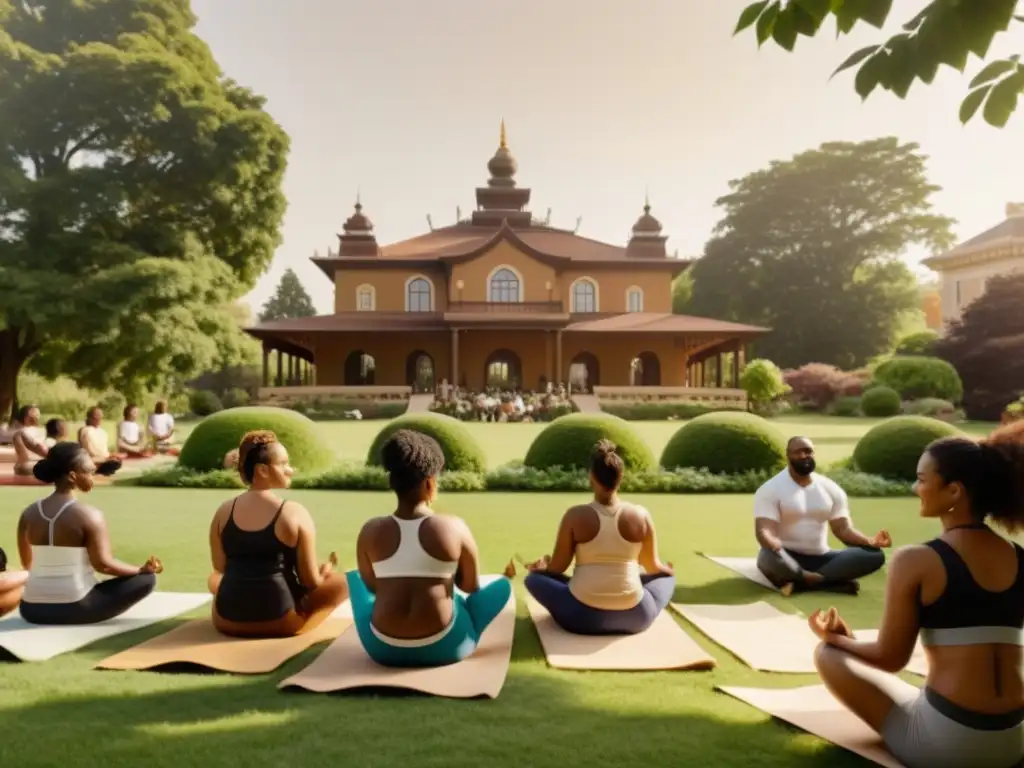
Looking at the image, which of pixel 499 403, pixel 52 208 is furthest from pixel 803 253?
pixel 52 208

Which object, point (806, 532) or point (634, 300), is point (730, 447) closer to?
point (806, 532)

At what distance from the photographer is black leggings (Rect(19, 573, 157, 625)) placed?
5.16 meters

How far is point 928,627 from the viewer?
9.77 feet

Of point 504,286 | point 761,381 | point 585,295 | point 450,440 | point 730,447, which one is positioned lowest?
point 730,447

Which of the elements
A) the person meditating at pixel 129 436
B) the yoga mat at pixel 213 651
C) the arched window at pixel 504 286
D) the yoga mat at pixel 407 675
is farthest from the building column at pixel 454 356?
the yoga mat at pixel 407 675

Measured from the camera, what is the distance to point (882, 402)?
3281 cm

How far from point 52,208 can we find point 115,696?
21.0m

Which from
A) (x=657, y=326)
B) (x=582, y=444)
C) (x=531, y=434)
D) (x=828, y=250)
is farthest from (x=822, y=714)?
(x=828, y=250)

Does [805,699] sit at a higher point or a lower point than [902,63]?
lower

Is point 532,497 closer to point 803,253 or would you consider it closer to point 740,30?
point 740,30

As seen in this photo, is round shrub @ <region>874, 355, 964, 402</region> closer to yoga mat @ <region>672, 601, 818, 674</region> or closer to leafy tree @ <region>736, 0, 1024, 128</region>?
yoga mat @ <region>672, 601, 818, 674</region>

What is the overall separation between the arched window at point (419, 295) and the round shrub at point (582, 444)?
2679 centimetres

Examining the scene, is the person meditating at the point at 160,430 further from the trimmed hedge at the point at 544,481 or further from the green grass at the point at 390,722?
the green grass at the point at 390,722

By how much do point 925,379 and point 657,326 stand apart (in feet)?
35.6
